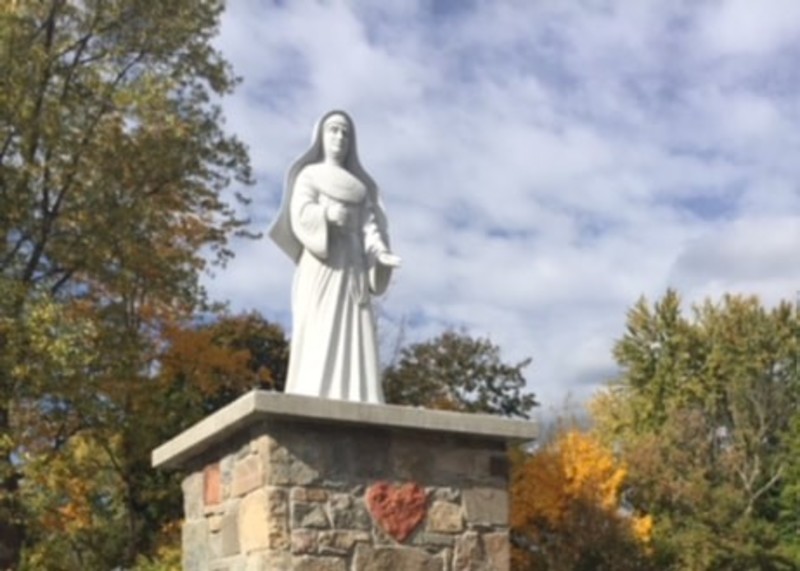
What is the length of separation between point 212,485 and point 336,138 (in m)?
2.03

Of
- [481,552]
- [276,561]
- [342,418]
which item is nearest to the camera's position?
[276,561]

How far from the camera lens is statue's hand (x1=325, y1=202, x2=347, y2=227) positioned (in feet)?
21.6

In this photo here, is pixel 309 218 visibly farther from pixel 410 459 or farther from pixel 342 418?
pixel 410 459

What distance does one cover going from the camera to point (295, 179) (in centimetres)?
664

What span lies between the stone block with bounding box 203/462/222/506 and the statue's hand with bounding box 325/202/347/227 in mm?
1461

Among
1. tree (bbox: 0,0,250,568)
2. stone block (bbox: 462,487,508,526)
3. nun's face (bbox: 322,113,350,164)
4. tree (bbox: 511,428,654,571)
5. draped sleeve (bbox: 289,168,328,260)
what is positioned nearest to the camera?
stone block (bbox: 462,487,508,526)

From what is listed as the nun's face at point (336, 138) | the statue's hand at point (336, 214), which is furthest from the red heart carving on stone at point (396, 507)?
the nun's face at point (336, 138)

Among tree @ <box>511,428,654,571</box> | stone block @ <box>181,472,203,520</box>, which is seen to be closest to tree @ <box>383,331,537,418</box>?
tree @ <box>511,428,654,571</box>

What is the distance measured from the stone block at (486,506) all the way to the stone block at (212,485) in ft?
4.21

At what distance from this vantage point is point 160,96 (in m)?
14.6

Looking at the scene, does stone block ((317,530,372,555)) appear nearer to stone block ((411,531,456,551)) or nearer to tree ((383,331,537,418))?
stone block ((411,531,456,551))

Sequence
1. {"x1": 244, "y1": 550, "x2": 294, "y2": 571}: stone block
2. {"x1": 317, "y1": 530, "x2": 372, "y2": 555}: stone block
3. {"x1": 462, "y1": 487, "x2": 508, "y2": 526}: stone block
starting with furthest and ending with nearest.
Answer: {"x1": 462, "y1": 487, "x2": 508, "y2": 526}: stone block < {"x1": 317, "y1": 530, "x2": 372, "y2": 555}: stone block < {"x1": 244, "y1": 550, "x2": 294, "y2": 571}: stone block

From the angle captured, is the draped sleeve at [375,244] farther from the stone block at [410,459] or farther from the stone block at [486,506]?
the stone block at [486,506]

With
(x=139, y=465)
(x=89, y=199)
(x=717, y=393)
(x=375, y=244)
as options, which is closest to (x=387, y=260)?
(x=375, y=244)
